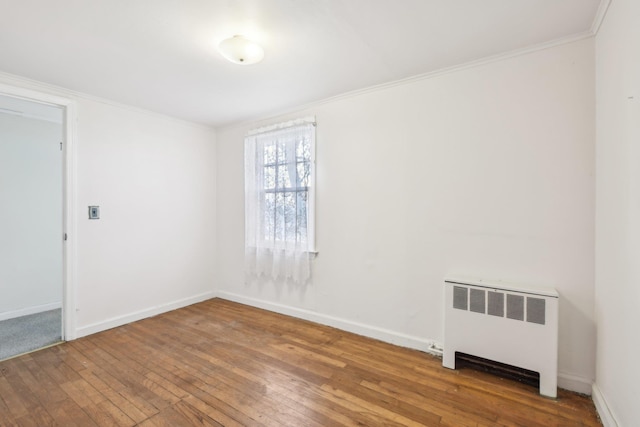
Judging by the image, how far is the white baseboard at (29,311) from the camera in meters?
3.36

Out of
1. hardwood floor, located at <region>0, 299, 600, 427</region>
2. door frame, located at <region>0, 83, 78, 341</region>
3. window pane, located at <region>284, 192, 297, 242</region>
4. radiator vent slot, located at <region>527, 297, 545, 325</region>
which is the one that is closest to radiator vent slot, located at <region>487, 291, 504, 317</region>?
radiator vent slot, located at <region>527, 297, 545, 325</region>

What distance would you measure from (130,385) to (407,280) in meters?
2.27

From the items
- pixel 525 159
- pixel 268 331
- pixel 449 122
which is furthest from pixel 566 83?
pixel 268 331

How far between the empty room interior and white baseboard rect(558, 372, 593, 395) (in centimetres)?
1

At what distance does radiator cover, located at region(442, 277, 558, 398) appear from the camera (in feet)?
6.24

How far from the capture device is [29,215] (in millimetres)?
3576

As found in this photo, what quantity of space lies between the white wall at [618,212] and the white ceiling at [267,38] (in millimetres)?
371

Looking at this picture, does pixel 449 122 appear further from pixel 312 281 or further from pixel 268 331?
→ pixel 268 331

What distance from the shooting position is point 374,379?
6.90ft

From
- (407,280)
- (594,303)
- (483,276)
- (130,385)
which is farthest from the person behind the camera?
(407,280)

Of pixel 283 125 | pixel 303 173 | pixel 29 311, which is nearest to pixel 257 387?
pixel 303 173

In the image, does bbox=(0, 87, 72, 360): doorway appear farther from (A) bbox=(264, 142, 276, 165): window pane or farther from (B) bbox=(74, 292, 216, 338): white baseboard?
(A) bbox=(264, 142, 276, 165): window pane

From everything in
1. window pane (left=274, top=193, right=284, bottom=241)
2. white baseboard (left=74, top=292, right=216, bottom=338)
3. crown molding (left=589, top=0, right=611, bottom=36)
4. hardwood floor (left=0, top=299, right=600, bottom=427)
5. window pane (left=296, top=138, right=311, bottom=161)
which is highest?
crown molding (left=589, top=0, right=611, bottom=36)

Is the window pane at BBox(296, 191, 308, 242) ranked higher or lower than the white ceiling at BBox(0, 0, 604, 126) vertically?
lower
